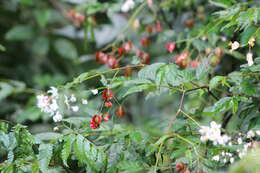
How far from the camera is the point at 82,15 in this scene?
2.24 m

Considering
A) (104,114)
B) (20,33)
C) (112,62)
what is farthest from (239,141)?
(20,33)

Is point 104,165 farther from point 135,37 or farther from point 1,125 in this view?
point 135,37

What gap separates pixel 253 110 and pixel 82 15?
1.25 meters

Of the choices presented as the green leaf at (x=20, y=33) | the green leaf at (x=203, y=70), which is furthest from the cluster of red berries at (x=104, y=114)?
the green leaf at (x=20, y=33)

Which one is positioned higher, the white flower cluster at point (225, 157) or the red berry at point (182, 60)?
the red berry at point (182, 60)

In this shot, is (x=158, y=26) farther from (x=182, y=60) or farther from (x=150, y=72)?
(x=150, y=72)

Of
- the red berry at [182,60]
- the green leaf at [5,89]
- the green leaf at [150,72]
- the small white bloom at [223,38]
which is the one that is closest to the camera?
the green leaf at [150,72]

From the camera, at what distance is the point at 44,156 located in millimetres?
1076

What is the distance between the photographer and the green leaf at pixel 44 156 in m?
1.05

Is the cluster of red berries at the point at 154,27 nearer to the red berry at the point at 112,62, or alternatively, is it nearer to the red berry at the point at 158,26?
the red berry at the point at 158,26

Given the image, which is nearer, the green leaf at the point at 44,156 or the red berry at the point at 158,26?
the green leaf at the point at 44,156

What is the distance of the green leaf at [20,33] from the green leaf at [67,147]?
1625mm

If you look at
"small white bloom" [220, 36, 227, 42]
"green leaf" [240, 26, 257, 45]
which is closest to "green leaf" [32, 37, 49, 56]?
"small white bloom" [220, 36, 227, 42]

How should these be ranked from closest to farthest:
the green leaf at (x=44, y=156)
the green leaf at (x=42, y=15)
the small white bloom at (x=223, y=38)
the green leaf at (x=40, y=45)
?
the green leaf at (x=44, y=156) < the small white bloom at (x=223, y=38) < the green leaf at (x=42, y=15) < the green leaf at (x=40, y=45)
